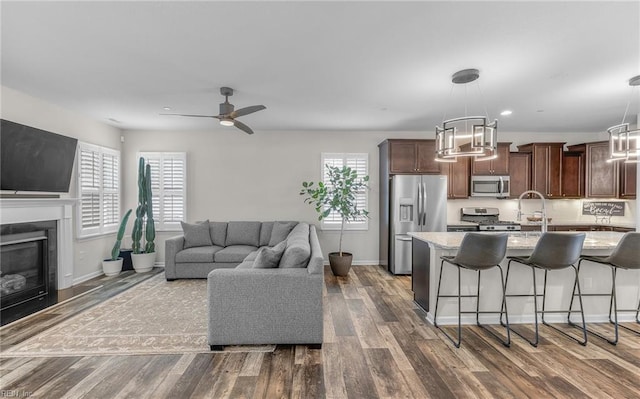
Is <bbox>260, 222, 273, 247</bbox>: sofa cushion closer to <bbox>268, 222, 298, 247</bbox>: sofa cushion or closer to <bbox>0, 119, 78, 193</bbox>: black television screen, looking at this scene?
<bbox>268, 222, 298, 247</bbox>: sofa cushion

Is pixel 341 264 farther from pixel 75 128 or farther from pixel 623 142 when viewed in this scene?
pixel 75 128

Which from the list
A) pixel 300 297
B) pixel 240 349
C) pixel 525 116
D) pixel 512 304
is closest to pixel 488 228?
pixel 525 116

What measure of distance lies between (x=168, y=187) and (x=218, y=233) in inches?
56.5

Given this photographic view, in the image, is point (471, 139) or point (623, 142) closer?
point (471, 139)

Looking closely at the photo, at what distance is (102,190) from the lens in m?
5.21

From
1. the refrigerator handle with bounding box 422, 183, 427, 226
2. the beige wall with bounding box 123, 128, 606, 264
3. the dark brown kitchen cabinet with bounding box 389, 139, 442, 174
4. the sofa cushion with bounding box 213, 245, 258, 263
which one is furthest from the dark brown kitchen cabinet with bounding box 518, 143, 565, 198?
the sofa cushion with bounding box 213, 245, 258, 263

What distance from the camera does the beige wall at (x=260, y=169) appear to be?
5926 mm

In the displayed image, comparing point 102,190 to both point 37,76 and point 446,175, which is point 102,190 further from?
point 446,175

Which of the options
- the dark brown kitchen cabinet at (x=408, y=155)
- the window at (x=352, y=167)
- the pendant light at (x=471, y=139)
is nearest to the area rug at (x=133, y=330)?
the pendant light at (x=471, y=139)

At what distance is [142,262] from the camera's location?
17.7ft

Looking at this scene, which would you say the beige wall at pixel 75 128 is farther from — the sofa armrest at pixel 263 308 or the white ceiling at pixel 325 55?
the sofa armrest at pixel 263 308

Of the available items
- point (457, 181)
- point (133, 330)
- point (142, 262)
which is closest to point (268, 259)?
point (133, 330)

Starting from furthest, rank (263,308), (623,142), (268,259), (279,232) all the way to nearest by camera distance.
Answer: (279,232), (623,142), (268,259), (263,308)

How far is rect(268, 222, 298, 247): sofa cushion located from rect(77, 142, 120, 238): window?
114 inches
